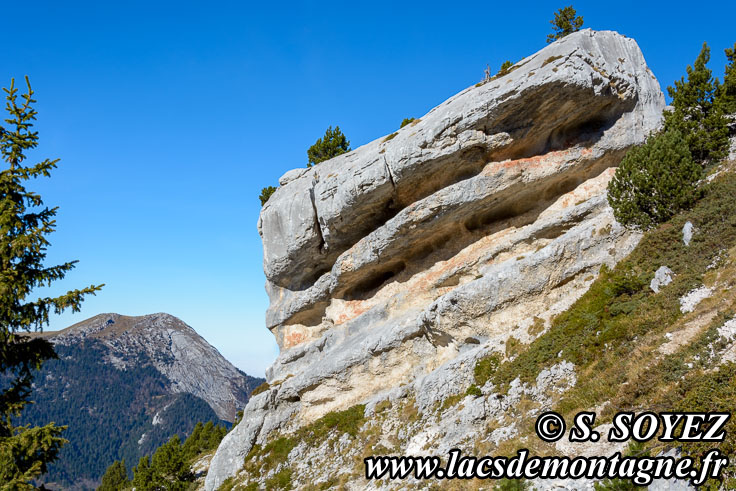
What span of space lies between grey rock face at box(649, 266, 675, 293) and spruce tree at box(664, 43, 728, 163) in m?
10.5

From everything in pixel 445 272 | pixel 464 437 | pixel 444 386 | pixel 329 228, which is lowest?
pixel 464 437

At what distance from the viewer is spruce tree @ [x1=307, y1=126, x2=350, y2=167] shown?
4509 centimetres

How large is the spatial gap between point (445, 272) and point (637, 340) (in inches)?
526

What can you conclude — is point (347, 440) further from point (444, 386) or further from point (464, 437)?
point (464, 437)

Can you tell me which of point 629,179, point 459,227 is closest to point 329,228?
point 459,227

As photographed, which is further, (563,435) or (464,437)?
(464,437)

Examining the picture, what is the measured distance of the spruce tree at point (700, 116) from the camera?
23562mm

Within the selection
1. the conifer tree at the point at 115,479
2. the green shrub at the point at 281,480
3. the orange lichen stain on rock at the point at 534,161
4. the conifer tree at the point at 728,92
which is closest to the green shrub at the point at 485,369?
the orange lichen stain on rock at the point at 534,161

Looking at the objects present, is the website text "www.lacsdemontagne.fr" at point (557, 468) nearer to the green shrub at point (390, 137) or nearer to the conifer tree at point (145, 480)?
the green shrub at point (390, 137)

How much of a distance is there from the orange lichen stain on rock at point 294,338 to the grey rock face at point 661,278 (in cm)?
2612

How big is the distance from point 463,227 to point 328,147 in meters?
22.2

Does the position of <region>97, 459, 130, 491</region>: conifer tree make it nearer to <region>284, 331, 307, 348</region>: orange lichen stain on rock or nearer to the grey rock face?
<region>284, 331, 307, 348</region>: orange lichen stain on rock

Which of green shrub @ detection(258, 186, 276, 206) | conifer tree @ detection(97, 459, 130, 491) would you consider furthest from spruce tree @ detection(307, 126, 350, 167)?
conifer tree @ detection(97, 459, 130, 491)

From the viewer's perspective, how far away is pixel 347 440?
23953 mm
